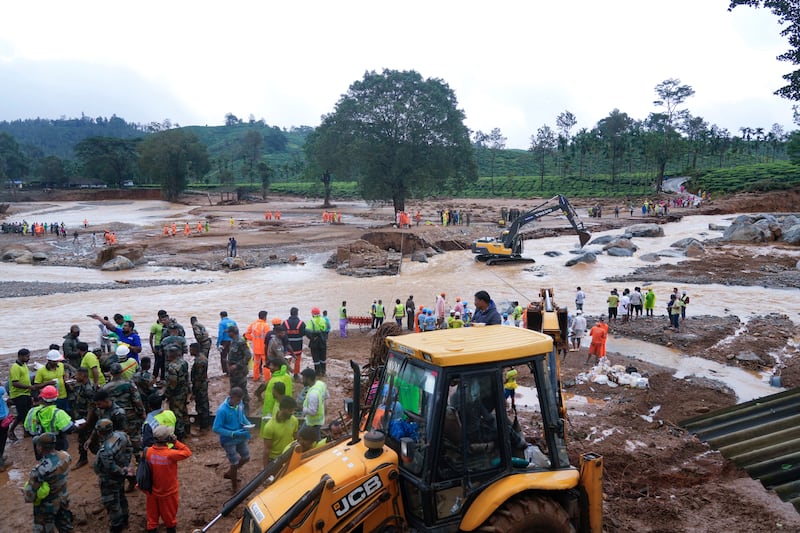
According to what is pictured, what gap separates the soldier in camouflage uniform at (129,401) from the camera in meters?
7.37

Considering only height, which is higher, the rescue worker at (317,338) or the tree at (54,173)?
the tree at (54,173)

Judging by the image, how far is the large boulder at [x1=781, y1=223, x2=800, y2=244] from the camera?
112 feet

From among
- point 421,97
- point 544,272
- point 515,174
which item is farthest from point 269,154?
point 544,272

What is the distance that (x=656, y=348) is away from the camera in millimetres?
15867

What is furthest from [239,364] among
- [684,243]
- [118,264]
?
[684,243]

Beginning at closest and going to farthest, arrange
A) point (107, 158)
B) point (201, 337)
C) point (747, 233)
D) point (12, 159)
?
point (201, 337), point (747, 233), point (107, 158), point (12, 159)

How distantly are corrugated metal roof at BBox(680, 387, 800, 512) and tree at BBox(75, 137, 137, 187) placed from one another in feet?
351

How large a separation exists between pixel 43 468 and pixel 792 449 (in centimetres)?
721

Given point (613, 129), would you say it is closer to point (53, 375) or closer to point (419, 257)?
point (419, 257)

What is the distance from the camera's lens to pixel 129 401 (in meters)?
7.45

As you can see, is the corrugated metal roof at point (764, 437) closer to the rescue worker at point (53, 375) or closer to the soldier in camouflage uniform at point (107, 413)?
the soldier in camouflage uniform at point (107, 413)

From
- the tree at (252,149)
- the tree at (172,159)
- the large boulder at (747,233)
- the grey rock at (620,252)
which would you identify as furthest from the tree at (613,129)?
the tree at (252,149)

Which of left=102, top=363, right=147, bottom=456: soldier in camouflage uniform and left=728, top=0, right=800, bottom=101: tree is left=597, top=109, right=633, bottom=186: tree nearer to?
left=728, top=0, right=800, bottom=101: tree

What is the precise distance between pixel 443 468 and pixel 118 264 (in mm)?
32009
